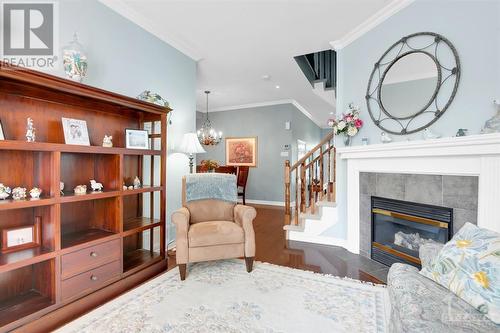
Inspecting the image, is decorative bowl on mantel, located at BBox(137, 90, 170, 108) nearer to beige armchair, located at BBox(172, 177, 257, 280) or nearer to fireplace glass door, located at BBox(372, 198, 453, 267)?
beige armchair, located at BBox(172, 177, 257, 280)

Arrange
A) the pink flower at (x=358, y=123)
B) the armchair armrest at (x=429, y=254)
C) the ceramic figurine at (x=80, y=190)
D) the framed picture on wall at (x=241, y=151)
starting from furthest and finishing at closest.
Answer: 1. the framed picture on wall at (x=241, y=151)
2. the pink flower at (x=358, y=123)
3. the ceramic figurine at (x=80, y=190)
4. the armchair armrest at (x=429, y=254)

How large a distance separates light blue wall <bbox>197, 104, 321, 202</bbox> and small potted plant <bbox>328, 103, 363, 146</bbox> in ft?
10.6

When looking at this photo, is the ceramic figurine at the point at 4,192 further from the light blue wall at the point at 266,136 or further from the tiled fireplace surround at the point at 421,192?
the light blue wall at the point at 266,136

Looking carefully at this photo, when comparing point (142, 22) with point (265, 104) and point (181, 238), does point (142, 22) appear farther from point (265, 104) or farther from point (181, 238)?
point (265, 104)

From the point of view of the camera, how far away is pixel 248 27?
2.89m

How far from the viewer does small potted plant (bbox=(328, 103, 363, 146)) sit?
9.34ft

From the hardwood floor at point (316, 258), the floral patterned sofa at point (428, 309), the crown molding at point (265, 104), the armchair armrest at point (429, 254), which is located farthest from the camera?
the crown molding at point (265, 104)

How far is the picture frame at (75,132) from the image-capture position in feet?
6.22

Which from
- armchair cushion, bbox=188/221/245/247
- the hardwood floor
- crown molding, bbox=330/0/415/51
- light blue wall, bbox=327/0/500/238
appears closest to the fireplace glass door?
the hardwood floor

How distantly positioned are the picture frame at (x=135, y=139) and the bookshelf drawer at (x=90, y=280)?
1.09m

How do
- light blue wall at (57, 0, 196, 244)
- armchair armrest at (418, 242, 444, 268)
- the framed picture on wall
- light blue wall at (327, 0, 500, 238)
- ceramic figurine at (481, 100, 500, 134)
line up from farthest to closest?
the framed picture on wall, light blue wall at (57, 0, 196, 244), light blue wall at (327, 0, 500, 238), ceramic figurine at (481, 100, 500, 134), armchair armrest at (418, 242, 444, 268)

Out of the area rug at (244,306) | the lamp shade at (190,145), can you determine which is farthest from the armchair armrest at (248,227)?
the lamp shade at (190,145)

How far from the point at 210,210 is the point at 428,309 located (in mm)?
2182

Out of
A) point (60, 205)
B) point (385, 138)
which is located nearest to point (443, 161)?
point (385, 138)
